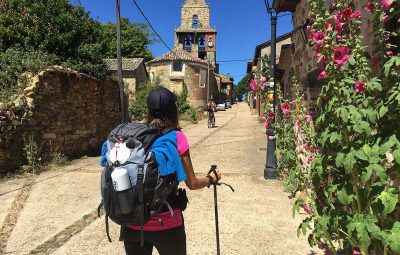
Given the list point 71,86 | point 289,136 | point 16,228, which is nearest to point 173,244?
point 289,136

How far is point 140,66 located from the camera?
3347 centimetres

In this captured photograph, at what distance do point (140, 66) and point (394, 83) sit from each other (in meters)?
32.3

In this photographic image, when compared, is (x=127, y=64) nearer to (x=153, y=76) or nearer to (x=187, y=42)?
(x=153, y=76)

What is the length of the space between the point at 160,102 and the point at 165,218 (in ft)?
2.38

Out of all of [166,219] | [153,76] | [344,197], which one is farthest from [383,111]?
[153,76]

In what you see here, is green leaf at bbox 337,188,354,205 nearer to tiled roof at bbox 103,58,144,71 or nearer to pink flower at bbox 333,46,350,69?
pink flower at bbox 333,46,350,69

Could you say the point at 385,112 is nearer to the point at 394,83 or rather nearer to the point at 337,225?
the point at 394,83

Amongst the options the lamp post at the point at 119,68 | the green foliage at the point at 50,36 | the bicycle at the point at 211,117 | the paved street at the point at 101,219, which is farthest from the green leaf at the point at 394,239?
the bicycle at the point at 211,117

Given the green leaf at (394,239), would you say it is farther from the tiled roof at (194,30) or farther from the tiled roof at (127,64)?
the tiled roof at (194,30)

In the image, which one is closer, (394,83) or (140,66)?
(394,83)

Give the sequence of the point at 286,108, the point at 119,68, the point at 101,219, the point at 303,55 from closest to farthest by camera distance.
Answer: the point at 286,108 → the point at 101,219 → the point at 303,55 → the point at 119,68

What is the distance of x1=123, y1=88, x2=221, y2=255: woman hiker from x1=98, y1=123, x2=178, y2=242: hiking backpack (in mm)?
130

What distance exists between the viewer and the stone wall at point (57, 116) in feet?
26.3

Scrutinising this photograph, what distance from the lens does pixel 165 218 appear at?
233 cm
